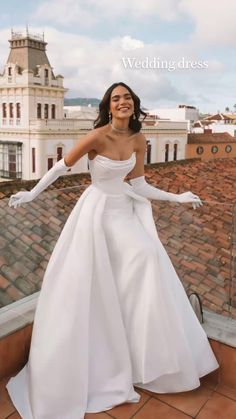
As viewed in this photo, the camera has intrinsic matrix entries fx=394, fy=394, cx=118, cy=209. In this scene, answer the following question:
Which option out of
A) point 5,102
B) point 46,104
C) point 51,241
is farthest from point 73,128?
point 51,241

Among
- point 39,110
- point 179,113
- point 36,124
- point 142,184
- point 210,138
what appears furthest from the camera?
point 179,113

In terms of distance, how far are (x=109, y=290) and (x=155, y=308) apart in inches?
9.7

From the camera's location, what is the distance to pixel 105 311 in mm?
2012

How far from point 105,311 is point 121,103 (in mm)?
1071

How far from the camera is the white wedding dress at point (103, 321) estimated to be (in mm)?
1921

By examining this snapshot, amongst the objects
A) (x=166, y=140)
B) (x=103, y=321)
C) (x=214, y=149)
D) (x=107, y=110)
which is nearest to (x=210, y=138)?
(x=214, y=149)

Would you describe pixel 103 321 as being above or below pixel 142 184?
below

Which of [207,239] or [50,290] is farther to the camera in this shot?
[207,239]

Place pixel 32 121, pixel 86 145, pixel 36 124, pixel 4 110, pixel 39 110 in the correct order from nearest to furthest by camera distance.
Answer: pixel 86 145
pixel 36 124
pixel 32 121
pixel 39 110
pixel 4 110

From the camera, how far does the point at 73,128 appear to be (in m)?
26.9

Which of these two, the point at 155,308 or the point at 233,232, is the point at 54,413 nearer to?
the point at 155,308

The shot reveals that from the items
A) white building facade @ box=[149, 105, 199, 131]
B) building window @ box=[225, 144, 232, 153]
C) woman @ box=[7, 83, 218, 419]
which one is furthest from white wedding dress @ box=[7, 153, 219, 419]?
white building facade @ box=[149, 105, 199, 131]

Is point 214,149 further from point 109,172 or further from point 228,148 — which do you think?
point 109,172

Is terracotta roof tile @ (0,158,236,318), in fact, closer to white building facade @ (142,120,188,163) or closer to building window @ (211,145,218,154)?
white building facade @ (142,120,188,163)
